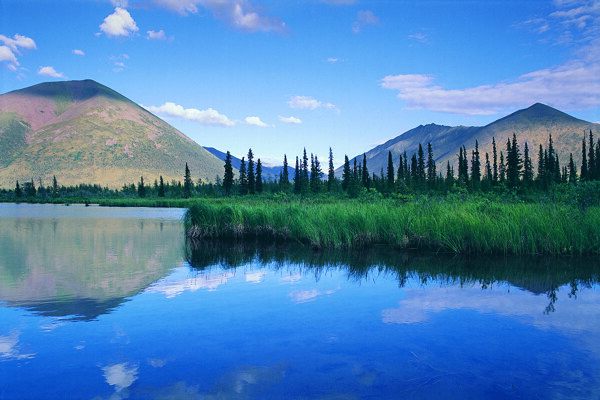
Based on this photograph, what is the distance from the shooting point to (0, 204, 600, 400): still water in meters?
4.82

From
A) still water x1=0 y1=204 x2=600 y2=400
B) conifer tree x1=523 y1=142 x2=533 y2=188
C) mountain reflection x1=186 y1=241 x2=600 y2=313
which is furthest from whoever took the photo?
conifer tree x1=523 y1=142 x2=533 y2=188

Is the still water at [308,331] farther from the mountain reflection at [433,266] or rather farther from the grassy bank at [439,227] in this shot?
the grassy bank at [439,227]

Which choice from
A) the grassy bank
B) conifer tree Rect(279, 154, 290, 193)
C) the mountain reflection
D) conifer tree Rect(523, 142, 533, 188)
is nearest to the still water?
the mountain reflection

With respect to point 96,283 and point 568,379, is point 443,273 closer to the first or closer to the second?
point 568,379

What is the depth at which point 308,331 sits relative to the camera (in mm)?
6691

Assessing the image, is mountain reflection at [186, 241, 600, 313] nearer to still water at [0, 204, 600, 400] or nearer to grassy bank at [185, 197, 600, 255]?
still water at [0, 204, 600, 400]

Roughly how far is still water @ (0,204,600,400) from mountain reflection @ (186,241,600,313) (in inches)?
3.2

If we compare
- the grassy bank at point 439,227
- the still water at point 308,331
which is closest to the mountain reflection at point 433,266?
the still water at point 308,331

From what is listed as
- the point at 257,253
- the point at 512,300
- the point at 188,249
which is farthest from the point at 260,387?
the point at 188,249

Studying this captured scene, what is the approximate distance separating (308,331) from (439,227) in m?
9.47

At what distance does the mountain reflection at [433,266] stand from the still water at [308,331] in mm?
81

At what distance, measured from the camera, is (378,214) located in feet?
54.3

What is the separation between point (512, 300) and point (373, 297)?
296cm

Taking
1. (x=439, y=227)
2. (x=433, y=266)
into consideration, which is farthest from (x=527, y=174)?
(x=433, y=266)
